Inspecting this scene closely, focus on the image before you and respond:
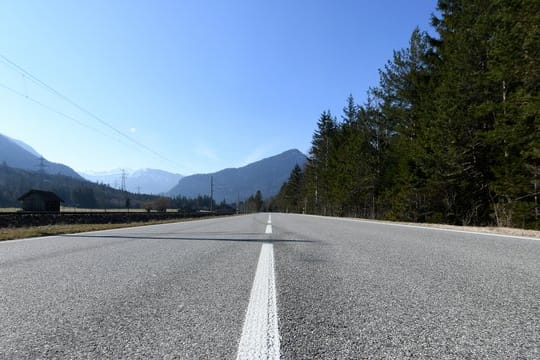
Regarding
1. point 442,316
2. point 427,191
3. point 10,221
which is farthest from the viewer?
point 427,191

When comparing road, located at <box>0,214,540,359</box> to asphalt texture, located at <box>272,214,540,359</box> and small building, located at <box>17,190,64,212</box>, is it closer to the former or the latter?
asphalt texture, located at <box>272,214,540,359</box>

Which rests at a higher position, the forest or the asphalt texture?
the forest

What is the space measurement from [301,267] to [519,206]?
47.8ft

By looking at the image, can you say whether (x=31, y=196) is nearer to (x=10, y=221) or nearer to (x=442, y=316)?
(x=10, y=221)

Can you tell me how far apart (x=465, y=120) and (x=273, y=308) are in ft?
63.0

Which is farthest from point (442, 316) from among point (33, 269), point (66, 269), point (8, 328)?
point (33, 269)

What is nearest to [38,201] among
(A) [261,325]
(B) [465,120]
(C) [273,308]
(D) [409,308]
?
(B) [465,120]

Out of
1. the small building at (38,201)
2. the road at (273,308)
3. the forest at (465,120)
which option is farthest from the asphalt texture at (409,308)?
the small building at (38,201)

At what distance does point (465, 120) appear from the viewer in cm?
1805

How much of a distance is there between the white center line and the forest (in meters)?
14.2

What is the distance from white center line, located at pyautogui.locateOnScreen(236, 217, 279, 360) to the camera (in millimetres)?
1682

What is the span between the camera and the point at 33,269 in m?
4.17

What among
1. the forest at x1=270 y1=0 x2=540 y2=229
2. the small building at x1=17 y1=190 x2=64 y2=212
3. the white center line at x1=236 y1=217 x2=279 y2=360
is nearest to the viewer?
the white center line at x1=236 y1=217 x2=279 y2=360

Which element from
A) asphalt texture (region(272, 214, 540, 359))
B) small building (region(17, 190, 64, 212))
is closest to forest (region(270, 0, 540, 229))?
asphalt texture (region(272, 214, 540, 359))
